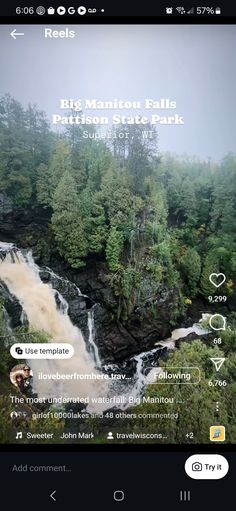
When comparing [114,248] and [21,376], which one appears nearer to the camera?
[21,376]

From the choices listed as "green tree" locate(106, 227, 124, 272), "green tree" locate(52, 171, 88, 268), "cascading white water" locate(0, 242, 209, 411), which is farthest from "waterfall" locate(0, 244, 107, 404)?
"green tree" locate(106, 227, 124, 272)

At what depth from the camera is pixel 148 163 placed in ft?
10.9

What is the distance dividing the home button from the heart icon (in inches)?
51.9

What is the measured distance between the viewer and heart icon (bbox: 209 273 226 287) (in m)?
3.24

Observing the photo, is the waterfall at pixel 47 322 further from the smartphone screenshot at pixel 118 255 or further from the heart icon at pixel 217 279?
the heart icon at pixel 217 279

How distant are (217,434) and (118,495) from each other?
2.20 ft

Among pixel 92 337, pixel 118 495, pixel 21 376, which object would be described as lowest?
pixel 118 495

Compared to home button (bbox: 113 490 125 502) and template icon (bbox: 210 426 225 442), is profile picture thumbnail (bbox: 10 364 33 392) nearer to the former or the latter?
home button (bbox: 113 490 125 502)

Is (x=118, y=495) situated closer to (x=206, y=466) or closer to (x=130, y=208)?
(x=206, y=466)

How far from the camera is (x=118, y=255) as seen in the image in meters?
3.38

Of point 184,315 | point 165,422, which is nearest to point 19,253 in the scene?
point 184,315

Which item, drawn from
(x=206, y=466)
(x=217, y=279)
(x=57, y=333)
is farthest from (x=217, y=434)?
(x=57, y=333)

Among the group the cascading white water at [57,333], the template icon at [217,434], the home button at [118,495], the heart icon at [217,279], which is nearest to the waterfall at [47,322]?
the cascading white water at [57,333]

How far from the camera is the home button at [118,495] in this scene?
282cm
